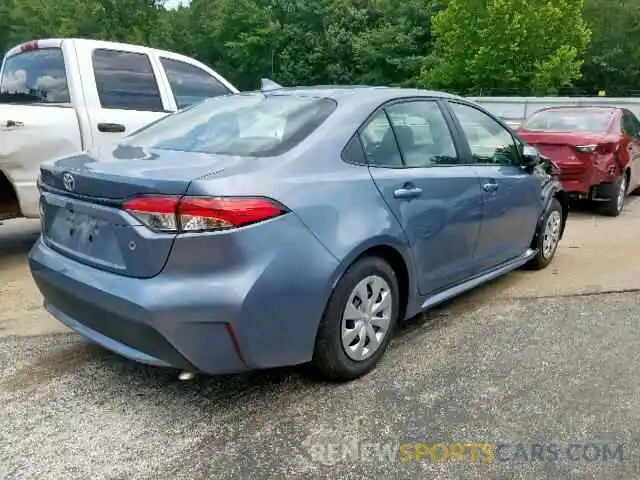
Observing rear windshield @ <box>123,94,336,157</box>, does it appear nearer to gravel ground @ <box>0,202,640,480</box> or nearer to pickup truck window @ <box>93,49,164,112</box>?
gravel ground @ <box>0,202,640,480</box>

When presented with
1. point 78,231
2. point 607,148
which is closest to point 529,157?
point 78,231

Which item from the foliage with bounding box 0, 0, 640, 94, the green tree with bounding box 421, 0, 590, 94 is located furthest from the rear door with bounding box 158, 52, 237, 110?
the foliage with bounding box 0, 0, 640, 94

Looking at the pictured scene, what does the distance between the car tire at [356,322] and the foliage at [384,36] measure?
32007 millimetres

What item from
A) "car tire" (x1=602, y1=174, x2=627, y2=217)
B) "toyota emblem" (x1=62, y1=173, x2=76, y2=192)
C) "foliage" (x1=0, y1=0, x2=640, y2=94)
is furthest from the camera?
"foliage" (x1=0, y1=0, x2=640, y2=94)

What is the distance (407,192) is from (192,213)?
129 centimetres

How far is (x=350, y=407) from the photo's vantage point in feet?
9.80

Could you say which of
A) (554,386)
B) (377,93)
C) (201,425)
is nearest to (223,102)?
(377,93)

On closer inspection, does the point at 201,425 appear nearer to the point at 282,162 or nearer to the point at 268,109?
the point at 282,162

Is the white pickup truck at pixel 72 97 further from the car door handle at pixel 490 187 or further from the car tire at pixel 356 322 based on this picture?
the car door handle at pixel 490 187

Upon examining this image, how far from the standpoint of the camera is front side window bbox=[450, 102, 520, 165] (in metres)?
4.09

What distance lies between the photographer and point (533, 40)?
33.3 m

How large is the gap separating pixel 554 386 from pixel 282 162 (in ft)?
6.01

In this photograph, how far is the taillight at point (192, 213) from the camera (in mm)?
2549

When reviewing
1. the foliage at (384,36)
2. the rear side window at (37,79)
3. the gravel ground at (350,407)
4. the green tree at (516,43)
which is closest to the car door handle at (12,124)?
the rear side window at (37,79)
